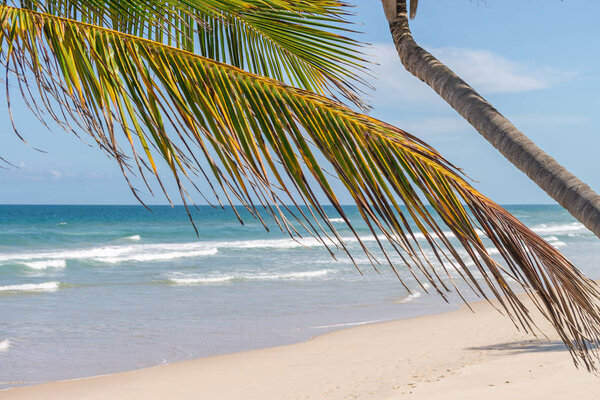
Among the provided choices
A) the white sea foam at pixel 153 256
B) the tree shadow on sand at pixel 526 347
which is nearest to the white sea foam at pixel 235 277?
the white sea foam at pixel 153 256

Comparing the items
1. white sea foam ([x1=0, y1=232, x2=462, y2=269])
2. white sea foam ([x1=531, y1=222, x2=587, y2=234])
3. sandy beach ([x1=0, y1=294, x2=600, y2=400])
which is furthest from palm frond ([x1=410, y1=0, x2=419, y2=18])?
white sea foam ([x1=531, y1=222, x2=587, y2=234])

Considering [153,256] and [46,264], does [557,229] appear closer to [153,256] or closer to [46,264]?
[153,256]

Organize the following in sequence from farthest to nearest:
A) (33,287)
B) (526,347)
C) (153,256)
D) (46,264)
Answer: (153,256) < (46,264) < (33,287) < (526,347)

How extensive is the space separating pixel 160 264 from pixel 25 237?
1531 cm

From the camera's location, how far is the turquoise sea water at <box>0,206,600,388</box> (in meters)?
8.66

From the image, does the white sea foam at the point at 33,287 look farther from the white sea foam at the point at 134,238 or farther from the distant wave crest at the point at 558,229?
the distant wave crest at the point at 558,229

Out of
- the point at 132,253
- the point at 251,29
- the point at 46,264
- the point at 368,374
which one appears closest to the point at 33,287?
Answer: the point at 46,264

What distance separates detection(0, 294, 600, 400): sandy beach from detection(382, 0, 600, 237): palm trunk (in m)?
4.56

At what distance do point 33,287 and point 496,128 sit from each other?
50.5ft

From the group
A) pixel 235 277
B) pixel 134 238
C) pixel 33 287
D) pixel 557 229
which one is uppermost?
pixel 557 229

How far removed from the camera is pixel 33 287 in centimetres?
1507

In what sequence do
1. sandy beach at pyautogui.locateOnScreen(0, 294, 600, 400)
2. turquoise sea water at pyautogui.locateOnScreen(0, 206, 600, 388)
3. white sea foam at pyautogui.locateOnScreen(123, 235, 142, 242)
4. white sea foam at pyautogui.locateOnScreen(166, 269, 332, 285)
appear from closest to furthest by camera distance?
sandy beach at pyautogui.locateOnScreen(0, 294, 600, 400) < turquoise sea water at pyautogui.locateOnScreen(0, 206, 600, 388) < white sea foam at pyautogui.locateOnScreen(166, 269, 332, 285) < white sea foam at pyautogui.locateOnScreen(123, 235, 142, 242)

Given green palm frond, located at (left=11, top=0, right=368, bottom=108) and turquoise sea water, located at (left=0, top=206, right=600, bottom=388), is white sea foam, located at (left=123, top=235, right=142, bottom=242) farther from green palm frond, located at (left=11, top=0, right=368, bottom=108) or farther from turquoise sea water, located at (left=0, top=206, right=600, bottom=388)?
green palm frond, located at (left=11, top=0, right=368, bottom=108)

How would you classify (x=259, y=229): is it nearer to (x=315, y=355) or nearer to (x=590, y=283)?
(x=315, y=355)
